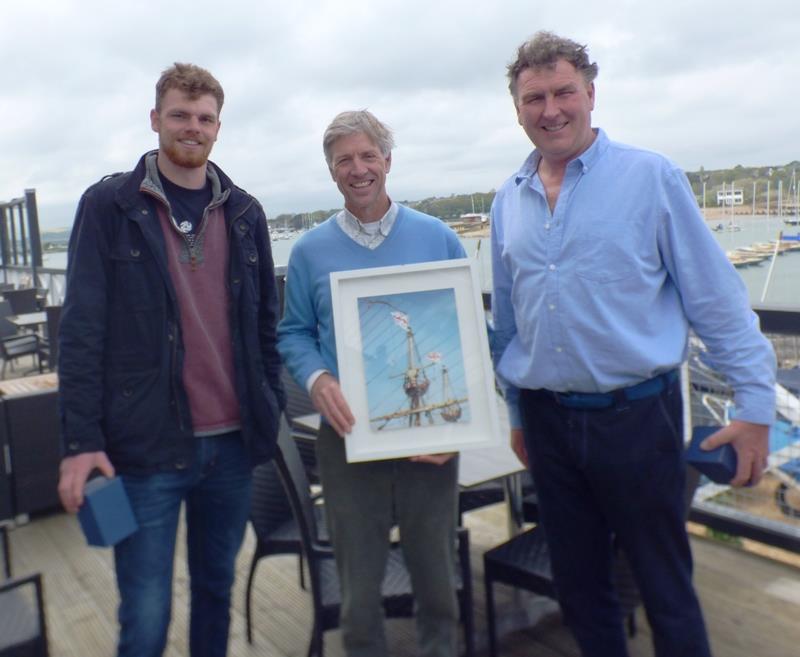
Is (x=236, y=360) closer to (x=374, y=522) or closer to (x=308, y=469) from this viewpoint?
(x=374, y=522)

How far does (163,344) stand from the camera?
166 centimetres

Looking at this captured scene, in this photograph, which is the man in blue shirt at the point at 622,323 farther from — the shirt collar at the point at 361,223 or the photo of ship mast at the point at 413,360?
the shirt collar at the point at 361,223

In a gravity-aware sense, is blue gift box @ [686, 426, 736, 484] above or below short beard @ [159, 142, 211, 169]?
below

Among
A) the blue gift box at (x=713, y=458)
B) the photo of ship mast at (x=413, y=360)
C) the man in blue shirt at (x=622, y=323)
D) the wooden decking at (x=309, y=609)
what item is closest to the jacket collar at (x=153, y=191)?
the photo of ship mast at (x=413, y=360)

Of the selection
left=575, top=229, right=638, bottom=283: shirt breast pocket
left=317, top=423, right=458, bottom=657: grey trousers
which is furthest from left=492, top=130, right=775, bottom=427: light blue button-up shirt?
left=317, top=423, right=458, bottom=657: grey trousers

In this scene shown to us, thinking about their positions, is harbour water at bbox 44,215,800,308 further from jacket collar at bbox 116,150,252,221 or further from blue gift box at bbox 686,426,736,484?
blue gift box at bbox 686,426,736,484

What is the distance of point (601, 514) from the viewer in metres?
1.78

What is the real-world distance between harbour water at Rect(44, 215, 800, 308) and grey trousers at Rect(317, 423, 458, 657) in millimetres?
514

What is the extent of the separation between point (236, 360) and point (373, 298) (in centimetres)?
40

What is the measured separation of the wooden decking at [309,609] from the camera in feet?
8.17

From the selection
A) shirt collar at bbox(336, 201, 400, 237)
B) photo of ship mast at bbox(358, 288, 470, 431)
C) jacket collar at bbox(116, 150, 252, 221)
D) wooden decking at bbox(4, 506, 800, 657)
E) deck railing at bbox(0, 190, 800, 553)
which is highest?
jacket collar at bbox(116, 150, 252, 221)

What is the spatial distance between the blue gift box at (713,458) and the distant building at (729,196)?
75.5 inches

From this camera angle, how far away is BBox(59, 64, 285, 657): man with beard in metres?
1.62

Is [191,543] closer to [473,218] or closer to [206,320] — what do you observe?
[206,320]
